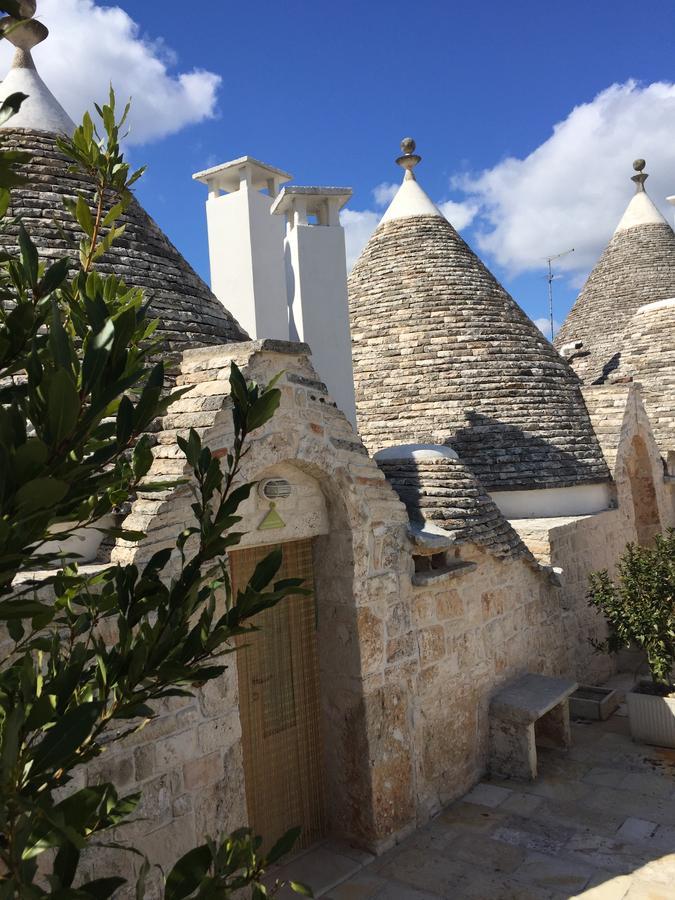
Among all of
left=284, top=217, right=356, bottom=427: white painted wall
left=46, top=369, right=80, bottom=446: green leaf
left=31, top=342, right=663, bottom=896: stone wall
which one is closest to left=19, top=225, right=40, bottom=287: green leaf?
left=46, top=369, right=80, bottom=446: green leaf

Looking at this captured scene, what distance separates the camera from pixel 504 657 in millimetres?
7426

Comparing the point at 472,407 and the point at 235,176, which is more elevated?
the point at 235,176

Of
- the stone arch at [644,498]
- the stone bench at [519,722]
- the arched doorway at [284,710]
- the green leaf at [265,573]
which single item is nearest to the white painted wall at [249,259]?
the arched doorway at [284,710]

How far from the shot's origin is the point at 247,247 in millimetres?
9031

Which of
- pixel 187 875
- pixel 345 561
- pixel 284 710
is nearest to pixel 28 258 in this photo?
pixel 187 875

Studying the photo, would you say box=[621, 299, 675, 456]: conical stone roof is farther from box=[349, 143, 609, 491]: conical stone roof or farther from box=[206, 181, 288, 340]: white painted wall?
box=[206, 181, 288, 340]: white painted wall

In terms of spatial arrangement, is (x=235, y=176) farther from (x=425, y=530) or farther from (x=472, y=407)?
(x=425, y=530)

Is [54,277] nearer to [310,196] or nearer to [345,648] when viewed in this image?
[345,648]

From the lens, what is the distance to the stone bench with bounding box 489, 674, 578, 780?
6836mm

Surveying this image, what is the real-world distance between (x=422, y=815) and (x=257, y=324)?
5.63 meters

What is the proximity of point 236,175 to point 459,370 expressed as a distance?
13.7 ft

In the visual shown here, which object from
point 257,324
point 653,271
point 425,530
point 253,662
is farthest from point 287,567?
point 653,271

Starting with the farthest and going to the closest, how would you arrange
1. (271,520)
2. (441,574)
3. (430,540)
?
(441,574) < (430,540) < (271,520)

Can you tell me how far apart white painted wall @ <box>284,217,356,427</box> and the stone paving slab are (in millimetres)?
4846
